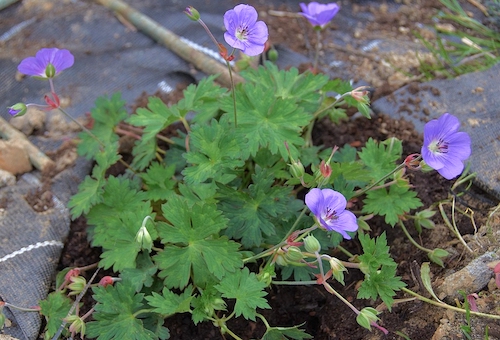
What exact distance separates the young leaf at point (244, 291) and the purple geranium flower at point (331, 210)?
293mm

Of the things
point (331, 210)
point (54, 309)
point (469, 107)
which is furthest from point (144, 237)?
point (469, 107)

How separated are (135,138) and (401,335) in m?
1.33

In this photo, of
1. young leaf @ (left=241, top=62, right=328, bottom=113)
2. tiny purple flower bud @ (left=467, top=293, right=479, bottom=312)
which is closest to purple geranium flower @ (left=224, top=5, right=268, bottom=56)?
young leaf @ (left=241, top=62, right=328, bottom=113)

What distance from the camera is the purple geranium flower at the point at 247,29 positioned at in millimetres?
1592

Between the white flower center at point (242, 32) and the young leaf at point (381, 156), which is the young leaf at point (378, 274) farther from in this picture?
the white flower center at point (242, 32)

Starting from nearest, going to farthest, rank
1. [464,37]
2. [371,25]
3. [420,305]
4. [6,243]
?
[420,305], [6,243], [464,37], [371,25]

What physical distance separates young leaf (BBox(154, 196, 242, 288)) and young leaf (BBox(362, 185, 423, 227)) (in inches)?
19.9

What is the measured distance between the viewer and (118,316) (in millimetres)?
1619

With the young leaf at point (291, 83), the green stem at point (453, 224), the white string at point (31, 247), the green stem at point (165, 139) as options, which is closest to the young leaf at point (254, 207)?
the young leaf at point (291, 83)

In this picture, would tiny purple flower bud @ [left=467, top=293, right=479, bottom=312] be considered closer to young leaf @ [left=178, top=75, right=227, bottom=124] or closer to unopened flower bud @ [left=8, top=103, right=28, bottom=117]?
young leaf @ [left=178, top=75, right=227, bottom=124]

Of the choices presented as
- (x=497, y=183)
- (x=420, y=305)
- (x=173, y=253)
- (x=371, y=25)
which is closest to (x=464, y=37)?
(x=371, y=25)

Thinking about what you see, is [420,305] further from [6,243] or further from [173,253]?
[6,243]

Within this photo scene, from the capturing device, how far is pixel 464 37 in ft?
8.34

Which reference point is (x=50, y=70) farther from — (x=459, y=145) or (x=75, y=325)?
(x=459, y=145)
